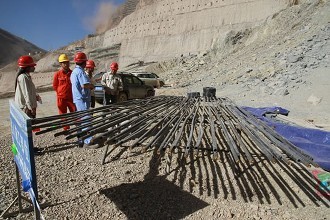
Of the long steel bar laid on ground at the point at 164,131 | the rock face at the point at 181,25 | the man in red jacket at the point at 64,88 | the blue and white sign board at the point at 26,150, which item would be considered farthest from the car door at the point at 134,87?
the rock face at the point at 181,25

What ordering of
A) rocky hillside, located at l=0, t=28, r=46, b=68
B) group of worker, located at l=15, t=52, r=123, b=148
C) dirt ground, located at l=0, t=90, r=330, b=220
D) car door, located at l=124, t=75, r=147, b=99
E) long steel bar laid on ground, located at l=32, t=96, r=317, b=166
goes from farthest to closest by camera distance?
rocky hillside, located at l=0, t=28, r=46, b=68 → car door, located at l=124, t=75, r=147, b=99 → group of worker, located at l=15, t=52, r=123, b=148 → dirt ground, located at l=0, t=90, r=330, b=220 → long steel bar laid on ground, located at l=32, t=96, r=317, b=166

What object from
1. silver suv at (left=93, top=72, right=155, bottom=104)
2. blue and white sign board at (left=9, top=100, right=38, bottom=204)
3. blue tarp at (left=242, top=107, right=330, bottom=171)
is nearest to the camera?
blue and white sign board at (left=9, top=100, right=38, bottom=204)

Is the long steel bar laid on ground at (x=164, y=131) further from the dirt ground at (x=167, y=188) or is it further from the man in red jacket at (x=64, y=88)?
the man in red jacket at (x=64, y=88)

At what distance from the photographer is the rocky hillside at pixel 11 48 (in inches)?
2796

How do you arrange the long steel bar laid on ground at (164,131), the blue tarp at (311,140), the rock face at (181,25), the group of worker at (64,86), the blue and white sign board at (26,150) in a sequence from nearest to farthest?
1. the blue and white sign board at (26,150)
2. the long steel bar laid on ground at (164,131)
3. the blue tarp at (311,140)
4. the group of worker at (64,86)
5. the rock face at (181,25)

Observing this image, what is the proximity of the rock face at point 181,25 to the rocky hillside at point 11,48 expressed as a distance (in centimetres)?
3112

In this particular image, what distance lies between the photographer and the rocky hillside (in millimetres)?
71012

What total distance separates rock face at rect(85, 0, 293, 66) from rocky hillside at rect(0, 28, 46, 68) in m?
31.1

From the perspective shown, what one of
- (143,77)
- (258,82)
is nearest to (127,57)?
(143,77)

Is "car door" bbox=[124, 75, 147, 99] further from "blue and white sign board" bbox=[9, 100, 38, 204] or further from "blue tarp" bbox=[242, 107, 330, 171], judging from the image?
"blue and white sign board" bbox=[9, 100, 38, 204]

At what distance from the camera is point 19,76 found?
5.03 meters

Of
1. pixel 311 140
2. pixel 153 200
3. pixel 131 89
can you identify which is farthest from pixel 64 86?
pixel 131 89

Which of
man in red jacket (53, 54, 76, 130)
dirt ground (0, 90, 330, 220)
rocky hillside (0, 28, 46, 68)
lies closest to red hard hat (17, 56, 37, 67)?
man in red jacket (53, 54, 76, 130)

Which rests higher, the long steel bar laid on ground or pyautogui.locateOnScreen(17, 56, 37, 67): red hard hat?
Answer: pyautogui.locateOnScreen(17, 56, 37, 67): red hard hat
